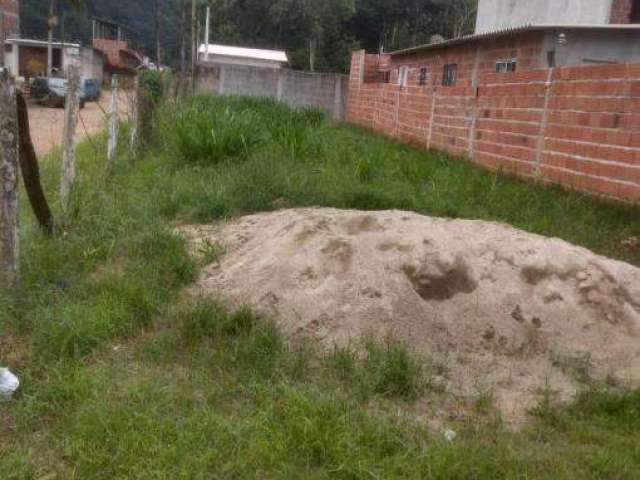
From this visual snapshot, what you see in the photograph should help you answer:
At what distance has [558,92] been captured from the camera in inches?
314

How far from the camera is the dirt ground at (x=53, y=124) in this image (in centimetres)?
1183

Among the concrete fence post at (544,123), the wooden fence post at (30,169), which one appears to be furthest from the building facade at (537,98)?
the wooden fence post at (30,169)

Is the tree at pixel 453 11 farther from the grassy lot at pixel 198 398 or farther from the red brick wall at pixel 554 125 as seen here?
the grassy lot at pixel 198 398

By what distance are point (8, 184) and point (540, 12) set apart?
16073mm

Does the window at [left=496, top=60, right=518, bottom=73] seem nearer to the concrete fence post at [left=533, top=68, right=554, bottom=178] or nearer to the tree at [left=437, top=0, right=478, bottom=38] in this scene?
the concrete fence post at [left=533, top=68, right=554, bottom=178]

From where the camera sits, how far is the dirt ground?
466 inches

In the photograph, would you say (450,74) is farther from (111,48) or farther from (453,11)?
(111,48)

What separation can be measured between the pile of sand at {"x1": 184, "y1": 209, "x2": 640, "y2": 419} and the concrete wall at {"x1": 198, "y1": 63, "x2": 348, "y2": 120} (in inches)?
727

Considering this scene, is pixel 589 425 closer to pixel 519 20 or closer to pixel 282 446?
pixel 282 446

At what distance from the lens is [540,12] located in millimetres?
17484

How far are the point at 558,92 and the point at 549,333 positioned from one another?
4.86 meters

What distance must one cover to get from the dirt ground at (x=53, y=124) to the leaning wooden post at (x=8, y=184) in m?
4.96

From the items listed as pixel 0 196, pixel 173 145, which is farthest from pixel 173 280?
pixel 173 145

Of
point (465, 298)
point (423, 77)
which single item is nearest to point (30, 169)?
point (465, 298)
